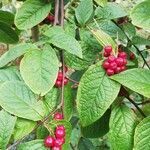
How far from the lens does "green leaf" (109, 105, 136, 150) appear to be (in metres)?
0.86

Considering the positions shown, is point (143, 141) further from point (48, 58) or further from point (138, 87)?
point (48, 58)

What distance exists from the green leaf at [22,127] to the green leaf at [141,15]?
0.28 metres

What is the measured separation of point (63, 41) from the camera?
2.71ft

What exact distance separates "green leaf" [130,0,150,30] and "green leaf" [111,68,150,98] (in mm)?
93

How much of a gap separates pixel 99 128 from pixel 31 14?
0.31 metres

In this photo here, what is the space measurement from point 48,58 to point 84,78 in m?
0.08

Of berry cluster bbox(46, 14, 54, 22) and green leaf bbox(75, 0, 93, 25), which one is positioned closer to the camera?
green leaf bbox(75, 0, 93, 25)

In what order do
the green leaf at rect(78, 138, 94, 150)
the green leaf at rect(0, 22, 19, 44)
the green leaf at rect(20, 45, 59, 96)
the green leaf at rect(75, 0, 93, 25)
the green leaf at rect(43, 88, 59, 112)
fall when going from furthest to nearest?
the green leaf at rect(78, 138, 94, 150), the green leaf at rect(0, 22, 19, 44), the green leaf at rect(75, 0, 93, 25), the green leaf at rect(43, 88, 59, 112), the green leaf at rect(20, 45, 59, 96)

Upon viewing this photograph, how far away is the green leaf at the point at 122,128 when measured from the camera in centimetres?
86

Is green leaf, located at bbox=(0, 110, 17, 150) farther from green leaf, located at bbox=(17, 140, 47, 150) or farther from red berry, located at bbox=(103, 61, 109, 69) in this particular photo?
red berry, located at bbox=(103, 61, 109, 69)

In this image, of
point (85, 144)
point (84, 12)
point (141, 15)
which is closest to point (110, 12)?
point (84, 12)

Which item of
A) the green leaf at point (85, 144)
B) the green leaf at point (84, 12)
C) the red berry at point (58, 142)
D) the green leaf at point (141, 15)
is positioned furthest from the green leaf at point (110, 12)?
the green leaf at point (85, 144)

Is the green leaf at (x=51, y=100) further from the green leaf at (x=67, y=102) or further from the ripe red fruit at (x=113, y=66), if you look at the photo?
the ripe red fruit at (x=113, y=66)

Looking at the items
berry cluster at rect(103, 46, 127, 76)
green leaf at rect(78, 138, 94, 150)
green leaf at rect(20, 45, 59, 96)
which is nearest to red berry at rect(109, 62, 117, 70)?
berry cluster at rect(103, 46, 127, 76)
